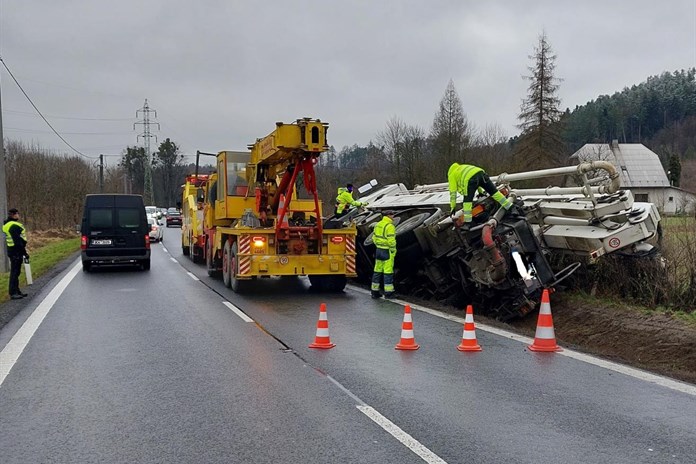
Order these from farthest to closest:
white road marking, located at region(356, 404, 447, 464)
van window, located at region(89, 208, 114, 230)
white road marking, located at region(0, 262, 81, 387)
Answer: van window, located at region(89, 208, 114, 230)
white road marking, located at region(0, 262, 81, 387)
white road marking, located at region(356, 404, 447, 464)

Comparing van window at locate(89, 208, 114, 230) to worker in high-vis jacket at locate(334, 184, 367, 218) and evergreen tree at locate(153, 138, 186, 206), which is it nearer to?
worker in high-vis jacket at locate(334, 184, 367, 218)

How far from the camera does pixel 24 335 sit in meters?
9.41

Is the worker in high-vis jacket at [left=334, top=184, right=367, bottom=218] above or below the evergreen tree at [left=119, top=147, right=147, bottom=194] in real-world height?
below

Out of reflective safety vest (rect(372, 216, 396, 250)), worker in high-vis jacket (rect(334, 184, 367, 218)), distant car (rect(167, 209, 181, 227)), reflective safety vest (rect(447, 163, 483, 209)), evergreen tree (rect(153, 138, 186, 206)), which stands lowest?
distant car (rect(167, 209, 181, 227))

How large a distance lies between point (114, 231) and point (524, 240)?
1254 centimetres

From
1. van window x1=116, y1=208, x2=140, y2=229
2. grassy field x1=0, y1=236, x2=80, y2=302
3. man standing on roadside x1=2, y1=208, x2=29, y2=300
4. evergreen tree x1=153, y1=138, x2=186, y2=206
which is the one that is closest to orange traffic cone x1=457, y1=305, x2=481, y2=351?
man standing on roadside x1=2, y1=208, x2=29, y2=300

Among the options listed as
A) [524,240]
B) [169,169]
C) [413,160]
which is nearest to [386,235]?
[524,240]

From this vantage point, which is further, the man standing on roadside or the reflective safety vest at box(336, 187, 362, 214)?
the reflective safety vest at box(336, 187, 362, 214)

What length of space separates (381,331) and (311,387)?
3.11 m

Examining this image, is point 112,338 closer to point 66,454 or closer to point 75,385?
point 75,385

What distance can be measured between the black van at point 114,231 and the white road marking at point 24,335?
3.77 metres

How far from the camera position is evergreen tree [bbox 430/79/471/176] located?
40.5m

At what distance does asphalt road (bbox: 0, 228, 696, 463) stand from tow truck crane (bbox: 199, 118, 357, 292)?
9.84 feet

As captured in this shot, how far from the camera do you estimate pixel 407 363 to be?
7527mm
